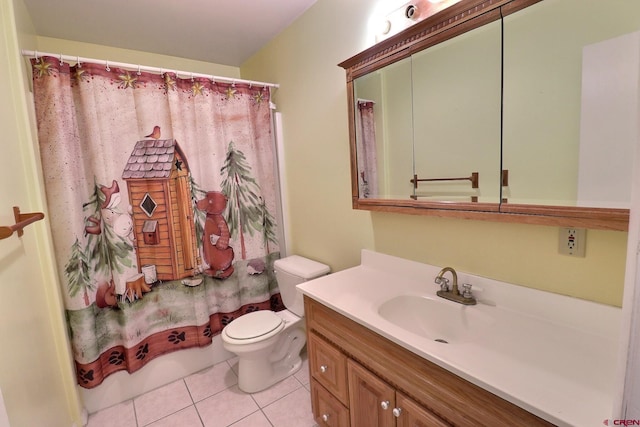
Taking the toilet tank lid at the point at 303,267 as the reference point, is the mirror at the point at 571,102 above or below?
above

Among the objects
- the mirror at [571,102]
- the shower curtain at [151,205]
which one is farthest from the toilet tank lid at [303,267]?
the mirror at [571,102]

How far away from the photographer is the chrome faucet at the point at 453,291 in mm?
1227

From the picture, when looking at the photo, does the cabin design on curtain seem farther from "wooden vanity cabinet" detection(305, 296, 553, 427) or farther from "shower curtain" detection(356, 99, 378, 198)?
"shower curtain" detection(356, 99, 378, 198)

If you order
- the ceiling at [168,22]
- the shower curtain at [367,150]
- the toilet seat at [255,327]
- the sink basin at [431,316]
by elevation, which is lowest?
the toilet seat at [255,327]

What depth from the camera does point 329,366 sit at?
1.40 meters

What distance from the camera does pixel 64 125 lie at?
5.53 ft

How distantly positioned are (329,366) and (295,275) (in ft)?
2.39

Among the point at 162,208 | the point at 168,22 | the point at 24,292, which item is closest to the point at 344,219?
the point at 162,208

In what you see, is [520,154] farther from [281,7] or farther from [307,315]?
[281,7]

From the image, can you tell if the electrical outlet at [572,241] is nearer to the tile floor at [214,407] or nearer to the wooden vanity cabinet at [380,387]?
the wooden vanity cabinet at [380,387]

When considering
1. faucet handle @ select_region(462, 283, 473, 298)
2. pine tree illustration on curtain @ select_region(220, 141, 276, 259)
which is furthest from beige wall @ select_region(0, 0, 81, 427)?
faucet handle @ select_region(462, 283, 473, 298)

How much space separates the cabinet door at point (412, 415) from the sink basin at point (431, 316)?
31 centimetres

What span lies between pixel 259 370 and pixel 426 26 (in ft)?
7.05

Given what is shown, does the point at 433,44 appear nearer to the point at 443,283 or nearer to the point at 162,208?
the point at 443,283
